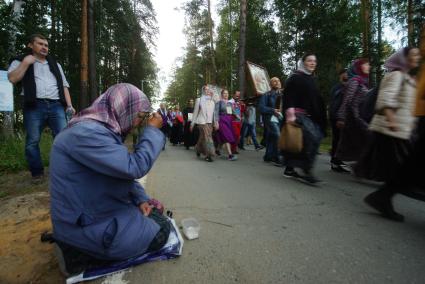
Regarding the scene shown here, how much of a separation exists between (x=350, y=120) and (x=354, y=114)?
0.44 ft

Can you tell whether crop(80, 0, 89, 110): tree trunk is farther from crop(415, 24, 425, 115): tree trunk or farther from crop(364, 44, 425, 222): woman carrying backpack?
crop(415, 24, 425, 115): tree trunk

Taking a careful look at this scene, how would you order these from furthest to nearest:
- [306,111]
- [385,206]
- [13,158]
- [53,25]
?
1. [53,25]
2. [13,158]
3. [306,111]
4. [385,206]

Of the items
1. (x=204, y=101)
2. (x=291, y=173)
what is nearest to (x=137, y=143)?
(x=291, y=173)

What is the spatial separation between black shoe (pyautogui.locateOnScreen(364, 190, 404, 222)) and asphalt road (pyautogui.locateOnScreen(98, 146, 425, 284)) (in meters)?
0.08

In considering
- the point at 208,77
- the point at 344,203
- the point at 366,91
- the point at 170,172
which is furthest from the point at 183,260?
the point at 208,77

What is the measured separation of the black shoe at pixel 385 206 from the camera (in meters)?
3.07

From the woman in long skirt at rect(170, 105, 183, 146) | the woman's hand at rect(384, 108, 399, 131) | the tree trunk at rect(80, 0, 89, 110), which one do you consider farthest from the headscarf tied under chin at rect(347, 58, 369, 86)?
the tree trunk at rect(80, 0, 89, 110)

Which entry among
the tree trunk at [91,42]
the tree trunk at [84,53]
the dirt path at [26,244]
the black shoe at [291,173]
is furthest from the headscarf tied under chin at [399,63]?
the tree trunk at [91,42]

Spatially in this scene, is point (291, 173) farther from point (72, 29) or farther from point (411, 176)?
point (72, 29)

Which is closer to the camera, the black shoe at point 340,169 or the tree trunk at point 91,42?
the black shoe at point 340,169

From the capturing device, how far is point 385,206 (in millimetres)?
3090

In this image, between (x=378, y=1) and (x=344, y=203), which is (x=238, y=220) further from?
(x=378, y=1)

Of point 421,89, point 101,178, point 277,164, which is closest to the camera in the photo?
point 101,178

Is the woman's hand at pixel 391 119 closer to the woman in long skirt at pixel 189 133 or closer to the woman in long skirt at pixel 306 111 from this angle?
the woman in long skirt at pixel 306 111
